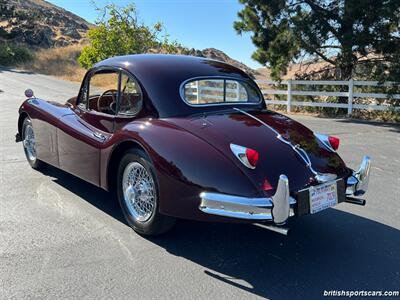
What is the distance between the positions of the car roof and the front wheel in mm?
533

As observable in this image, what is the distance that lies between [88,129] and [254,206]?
234 centimetres

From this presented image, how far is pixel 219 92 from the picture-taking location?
501cm

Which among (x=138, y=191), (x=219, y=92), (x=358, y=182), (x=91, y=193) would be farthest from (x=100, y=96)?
(x=358, y=182)

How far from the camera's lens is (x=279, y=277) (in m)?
3.41

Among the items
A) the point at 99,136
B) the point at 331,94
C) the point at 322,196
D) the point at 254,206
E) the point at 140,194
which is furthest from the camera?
the point at 331,94

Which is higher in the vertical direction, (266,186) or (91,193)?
(266,186)

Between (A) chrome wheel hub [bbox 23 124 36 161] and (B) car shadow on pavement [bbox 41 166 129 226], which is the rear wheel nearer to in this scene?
(A) chrome wheel hub [bbox 23 124 36 161]

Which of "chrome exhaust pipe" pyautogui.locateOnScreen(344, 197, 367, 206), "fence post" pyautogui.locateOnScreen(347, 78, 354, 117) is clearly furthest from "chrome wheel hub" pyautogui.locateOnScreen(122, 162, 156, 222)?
"fence post" pyautogui.locateOnScreen(347, 78, 354, 117)

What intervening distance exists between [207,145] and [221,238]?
0.96 m

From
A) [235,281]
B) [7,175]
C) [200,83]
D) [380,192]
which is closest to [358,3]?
[380,192]

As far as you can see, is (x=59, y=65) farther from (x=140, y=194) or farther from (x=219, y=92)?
(x=140, y=194)

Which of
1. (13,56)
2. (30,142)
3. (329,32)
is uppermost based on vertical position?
(13,56)

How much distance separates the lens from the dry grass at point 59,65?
32.9 meters

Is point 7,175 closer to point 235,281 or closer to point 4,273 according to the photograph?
point 4,273
